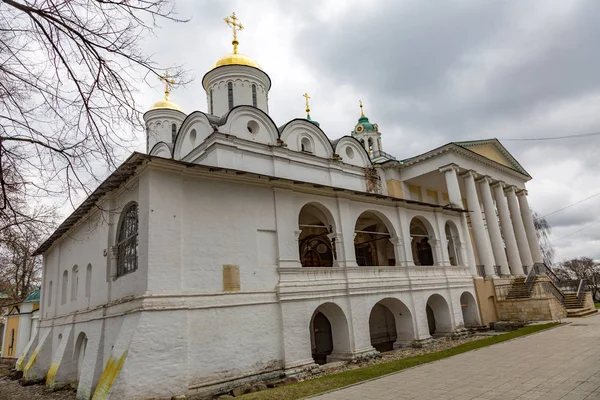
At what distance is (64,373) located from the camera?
43.4 ft

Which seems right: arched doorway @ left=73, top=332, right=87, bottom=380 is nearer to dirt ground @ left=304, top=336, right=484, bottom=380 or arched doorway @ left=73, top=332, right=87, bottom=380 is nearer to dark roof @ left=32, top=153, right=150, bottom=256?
dark roof @ left=32, top=153, right=150, bottom=256

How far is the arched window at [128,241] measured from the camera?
11.0 meters

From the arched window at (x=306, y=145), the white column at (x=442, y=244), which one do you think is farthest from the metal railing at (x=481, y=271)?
the arched window at (x=306, y=145)

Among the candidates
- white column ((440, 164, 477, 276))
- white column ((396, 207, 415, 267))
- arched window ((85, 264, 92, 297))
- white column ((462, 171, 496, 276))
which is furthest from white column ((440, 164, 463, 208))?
arched window ((85, 264, 92, 297))

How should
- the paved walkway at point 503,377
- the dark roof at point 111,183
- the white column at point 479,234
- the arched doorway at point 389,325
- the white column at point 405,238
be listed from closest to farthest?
the paved walkway at point 503,377 < the dark roof at point 111,183 < the arched doorway at point 389,325 < the white column at point 405,238 < the white column at point 479,234

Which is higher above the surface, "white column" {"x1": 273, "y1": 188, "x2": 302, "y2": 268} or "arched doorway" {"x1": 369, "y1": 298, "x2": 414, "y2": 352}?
"white column" {"x1": 273, "y1": 188, "x2": 302, "y2": 268}

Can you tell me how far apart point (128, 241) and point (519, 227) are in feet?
79.0

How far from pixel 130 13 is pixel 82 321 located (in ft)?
38.1

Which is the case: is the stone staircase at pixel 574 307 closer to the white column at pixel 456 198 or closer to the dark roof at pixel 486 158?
the white column at pixel 456 198

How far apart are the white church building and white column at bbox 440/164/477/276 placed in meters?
0.07

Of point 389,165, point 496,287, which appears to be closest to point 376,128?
Result: point 389,165

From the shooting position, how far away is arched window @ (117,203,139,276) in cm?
1101

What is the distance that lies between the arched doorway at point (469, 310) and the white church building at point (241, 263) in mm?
57

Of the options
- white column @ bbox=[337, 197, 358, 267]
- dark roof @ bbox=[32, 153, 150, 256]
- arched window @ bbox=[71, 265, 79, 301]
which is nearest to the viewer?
dark roof @ bbox=[32, 153, 150, 256]
